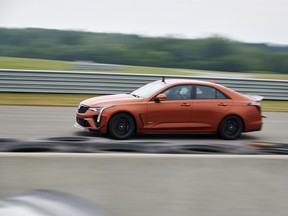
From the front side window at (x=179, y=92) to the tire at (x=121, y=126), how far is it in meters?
1.03

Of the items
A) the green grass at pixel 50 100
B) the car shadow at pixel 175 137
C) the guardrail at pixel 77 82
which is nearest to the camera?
the car shadow at pixel 175 137

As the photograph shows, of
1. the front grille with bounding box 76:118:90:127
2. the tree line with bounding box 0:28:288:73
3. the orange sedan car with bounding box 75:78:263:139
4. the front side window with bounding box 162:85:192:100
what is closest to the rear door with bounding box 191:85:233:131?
the orange sedan car with bounding box 75:78:263:139

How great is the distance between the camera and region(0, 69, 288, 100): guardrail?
1955 centimetres

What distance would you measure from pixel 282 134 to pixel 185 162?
28.8ft

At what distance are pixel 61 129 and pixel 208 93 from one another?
3569 mm

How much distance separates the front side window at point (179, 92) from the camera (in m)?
11.8

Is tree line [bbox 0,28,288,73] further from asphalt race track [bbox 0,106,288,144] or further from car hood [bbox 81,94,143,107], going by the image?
car hood [bbox 81,94,143,107]

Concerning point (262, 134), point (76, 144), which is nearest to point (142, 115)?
point (262, 134)

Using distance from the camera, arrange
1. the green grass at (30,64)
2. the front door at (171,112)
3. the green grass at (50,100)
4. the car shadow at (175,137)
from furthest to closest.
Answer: the green grass at (30,64), the green grass at (50,100), the car shadow at (175,137), the front door at (171,112)

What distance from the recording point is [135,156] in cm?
501

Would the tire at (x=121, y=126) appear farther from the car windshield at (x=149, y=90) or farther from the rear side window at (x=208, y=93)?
the rear side window at (x=208, y=93)

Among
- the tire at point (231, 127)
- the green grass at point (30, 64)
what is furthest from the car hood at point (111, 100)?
the green grass at point (30, 64)

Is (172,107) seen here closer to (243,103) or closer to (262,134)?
(243,103)

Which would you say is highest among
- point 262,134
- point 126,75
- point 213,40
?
point 213,40
